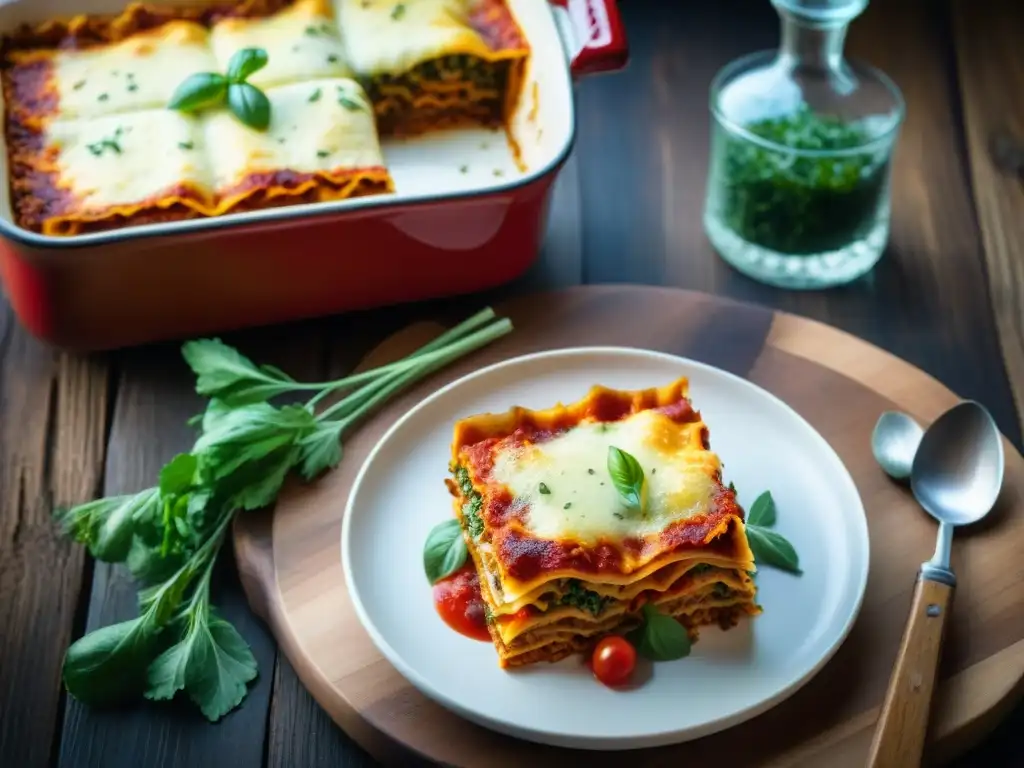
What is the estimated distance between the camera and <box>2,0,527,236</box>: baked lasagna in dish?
1.97 metres

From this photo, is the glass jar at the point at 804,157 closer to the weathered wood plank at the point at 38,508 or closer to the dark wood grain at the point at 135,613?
the dark wood grain at the point at 135,613

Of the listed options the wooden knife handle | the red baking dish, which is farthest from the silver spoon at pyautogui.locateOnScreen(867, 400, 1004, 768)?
the red baking dish

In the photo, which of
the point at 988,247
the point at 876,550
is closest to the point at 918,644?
the point at 876,550

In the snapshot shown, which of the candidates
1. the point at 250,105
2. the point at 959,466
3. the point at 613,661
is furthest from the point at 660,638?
the point at 250,105

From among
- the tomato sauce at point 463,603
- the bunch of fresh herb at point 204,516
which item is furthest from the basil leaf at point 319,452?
the tomato sauce at point 463,603

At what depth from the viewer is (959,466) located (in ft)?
5.56

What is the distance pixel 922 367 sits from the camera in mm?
1986

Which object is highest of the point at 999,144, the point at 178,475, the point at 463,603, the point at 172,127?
the point at 172,127

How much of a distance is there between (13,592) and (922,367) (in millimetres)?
1374

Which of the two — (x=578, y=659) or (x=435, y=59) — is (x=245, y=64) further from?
(x=578, y=659)

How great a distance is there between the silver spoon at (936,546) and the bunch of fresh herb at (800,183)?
448mm

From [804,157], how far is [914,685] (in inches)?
35.8

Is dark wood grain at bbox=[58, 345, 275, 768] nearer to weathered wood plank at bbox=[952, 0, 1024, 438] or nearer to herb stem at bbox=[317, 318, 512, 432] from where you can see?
herb stem at bbox=[317, 318, 512, 432]

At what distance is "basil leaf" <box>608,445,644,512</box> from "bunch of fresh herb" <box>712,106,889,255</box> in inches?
29.4
